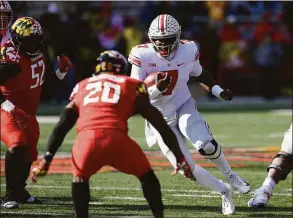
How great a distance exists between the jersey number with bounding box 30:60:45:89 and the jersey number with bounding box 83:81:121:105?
1.99m

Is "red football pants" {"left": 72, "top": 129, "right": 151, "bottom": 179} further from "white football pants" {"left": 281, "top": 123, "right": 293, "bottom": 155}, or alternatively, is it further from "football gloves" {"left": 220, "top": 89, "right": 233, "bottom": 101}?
"football gloves" {"left": 220, "top": 89, "right": 233, "bottom": 101}

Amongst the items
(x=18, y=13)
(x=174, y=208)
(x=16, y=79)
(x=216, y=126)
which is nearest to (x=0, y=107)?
(x=16, y=79)

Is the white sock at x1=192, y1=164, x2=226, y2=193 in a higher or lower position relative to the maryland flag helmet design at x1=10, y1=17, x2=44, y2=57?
lower

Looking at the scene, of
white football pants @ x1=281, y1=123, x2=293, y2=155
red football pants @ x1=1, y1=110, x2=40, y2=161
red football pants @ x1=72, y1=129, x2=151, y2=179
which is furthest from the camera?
red football pants @ x1=1, y1=110, x2=40, y2=161

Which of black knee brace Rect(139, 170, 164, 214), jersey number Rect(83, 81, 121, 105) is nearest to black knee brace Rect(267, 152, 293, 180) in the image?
black knee brace Rect(139, 170, 164, 214)

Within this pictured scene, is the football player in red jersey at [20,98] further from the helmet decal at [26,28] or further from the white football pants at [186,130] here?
the white football pants at [186,130]

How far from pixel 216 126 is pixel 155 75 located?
8.94 meters

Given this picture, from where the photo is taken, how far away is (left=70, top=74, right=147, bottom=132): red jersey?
6453mm

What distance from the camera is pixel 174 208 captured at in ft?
27.3

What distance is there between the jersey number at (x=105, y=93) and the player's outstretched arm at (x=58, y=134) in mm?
144

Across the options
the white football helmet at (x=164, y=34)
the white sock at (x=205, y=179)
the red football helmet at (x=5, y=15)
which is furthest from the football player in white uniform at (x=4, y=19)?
the white sock at (x=205, y=179)

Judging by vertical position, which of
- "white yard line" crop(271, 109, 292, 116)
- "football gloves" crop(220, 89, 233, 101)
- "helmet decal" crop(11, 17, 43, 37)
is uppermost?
"helmet decal" crop(11, 17, 43, 37)

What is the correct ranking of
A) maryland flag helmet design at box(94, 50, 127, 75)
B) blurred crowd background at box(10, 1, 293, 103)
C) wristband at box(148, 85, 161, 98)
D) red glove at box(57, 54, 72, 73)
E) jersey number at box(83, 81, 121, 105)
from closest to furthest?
jersey number at box(83, 81, 121, 105) → maryland flag helmet design at box(94, 50, 127, 75) → wristband at box(148, 85, 161, 98) → red glove at box(57, 54, 72, 73) → blurred crowd background at box(10, 1, 293, 103)

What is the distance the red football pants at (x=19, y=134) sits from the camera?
26.8 ft
